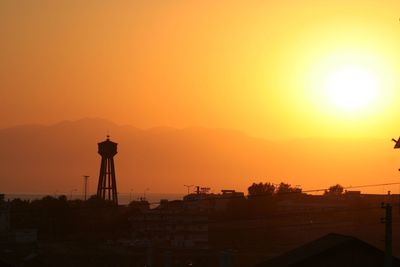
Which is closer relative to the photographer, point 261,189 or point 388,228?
point 388,228

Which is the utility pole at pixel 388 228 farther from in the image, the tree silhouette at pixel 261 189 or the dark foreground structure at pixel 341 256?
the tree silhouette at pixel 261 189

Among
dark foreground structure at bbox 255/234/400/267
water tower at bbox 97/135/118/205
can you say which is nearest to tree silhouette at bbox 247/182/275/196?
water tower at bbox 97/135/118/205

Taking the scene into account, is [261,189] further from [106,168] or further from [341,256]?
[341,256]

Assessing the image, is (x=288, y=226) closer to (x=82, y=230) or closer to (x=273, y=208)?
(x=273, y=208)

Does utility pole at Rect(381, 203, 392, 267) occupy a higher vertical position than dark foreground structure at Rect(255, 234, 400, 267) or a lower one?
higher

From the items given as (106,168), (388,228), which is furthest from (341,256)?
(106,168)

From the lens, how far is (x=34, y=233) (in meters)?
78.2

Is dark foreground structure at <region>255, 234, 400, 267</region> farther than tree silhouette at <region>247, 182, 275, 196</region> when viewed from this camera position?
No

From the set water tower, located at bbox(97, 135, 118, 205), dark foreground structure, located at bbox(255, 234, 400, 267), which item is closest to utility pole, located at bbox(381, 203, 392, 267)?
dark foreground structure, located at bbox(255, 234, 400, 267)

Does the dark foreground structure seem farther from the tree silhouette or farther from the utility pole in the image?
the tree silhouette

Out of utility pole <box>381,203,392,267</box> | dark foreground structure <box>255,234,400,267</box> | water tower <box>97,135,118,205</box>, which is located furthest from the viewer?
water tower <box>97,135,118,205</box>

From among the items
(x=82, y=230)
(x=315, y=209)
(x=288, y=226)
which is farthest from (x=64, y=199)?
(x=315, y=209)

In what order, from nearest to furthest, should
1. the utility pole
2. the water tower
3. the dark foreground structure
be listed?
1. the utility pole
2. the dark foreground structure
3. the water tower

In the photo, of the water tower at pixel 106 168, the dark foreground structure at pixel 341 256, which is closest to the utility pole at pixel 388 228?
the dark foreground structure at pixel 341 256
